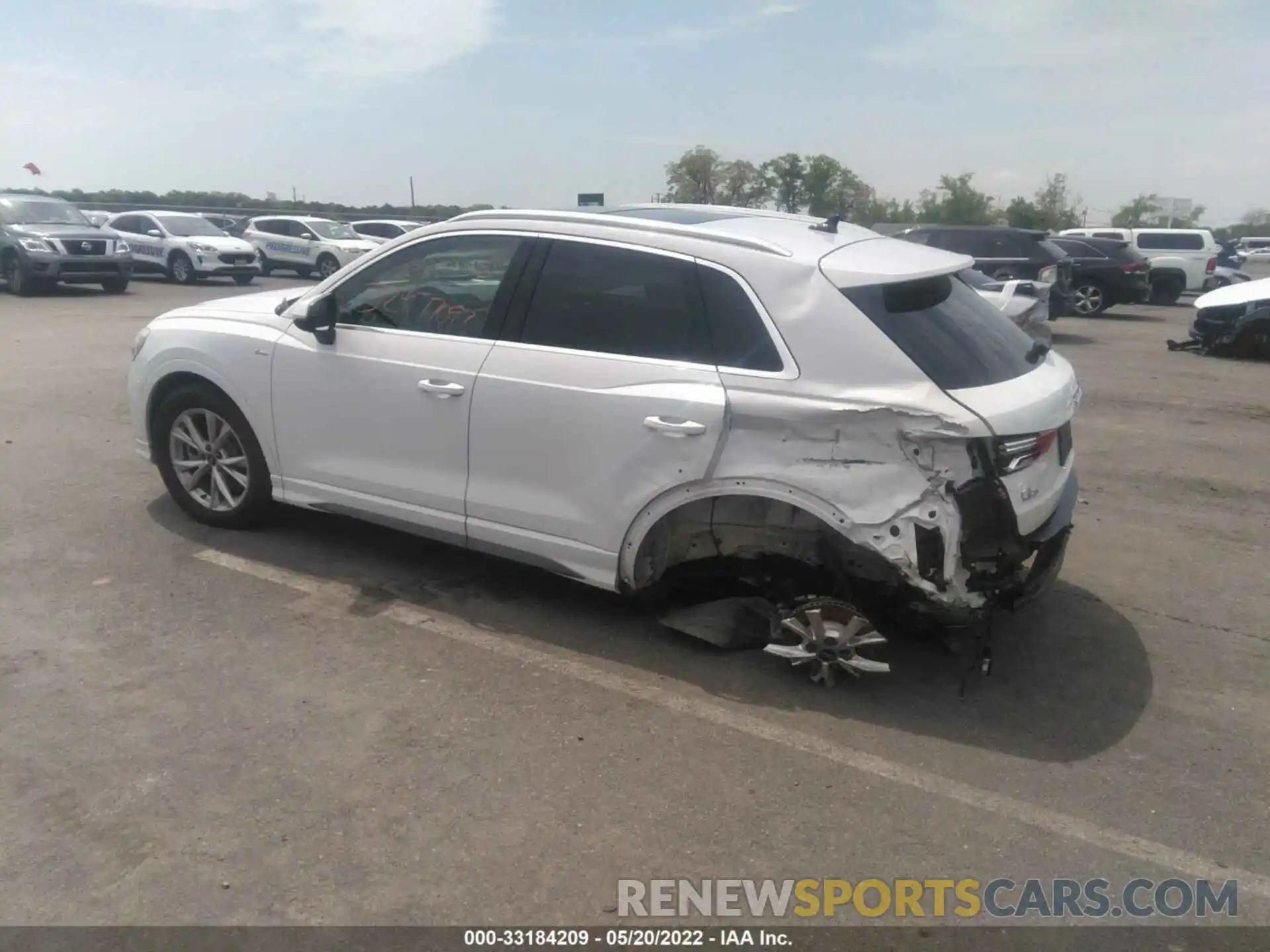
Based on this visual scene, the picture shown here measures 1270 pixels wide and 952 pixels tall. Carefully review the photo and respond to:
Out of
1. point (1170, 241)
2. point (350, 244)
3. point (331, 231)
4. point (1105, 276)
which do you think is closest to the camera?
point (1105, 276)

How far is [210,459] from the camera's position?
5535 mm

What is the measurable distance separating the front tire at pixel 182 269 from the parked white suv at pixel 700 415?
2030 centimetres

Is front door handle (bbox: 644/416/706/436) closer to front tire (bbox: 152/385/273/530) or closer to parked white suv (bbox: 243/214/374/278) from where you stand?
front tire (bbox: 152/385/273/530)

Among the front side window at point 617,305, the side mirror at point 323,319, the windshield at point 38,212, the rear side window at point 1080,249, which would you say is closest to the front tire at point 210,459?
the side mirror at point 323,319

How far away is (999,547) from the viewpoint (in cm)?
385

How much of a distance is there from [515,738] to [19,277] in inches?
767

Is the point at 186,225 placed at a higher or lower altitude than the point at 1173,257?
higher

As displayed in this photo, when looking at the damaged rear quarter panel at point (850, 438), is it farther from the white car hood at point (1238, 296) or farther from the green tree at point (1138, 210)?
the green tree at point (1138, 210)

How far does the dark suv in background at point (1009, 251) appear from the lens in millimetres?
16953

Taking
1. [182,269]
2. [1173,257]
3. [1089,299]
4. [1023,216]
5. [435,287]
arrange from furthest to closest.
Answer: [1023,216]
[1173,257]
[182,269]
[1089,299]
[435,287]

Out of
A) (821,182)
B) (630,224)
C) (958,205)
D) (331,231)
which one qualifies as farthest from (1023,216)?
(630,224)

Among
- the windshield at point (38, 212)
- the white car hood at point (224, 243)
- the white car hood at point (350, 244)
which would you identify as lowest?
the white car hood at point (350, 244)

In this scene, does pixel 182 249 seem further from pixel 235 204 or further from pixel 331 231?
pixel 235 204

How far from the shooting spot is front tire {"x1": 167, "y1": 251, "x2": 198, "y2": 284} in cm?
2339
